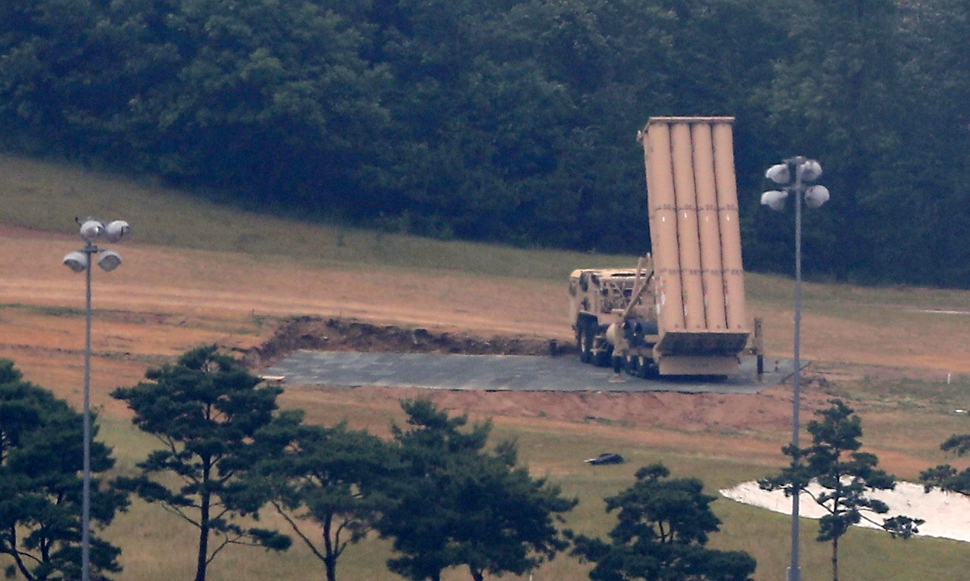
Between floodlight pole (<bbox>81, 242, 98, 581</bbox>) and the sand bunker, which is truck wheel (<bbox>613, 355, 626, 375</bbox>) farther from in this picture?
floodlight pole (<bbox>81, 242, 98, 581</bbox>)

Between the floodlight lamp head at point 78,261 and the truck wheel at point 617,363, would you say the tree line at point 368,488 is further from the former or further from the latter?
the truck wheel at point 617,363

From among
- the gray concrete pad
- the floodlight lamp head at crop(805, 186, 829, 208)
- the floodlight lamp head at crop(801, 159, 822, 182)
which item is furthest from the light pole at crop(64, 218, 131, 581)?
the gray concrete pad

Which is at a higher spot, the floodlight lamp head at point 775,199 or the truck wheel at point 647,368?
the floodlight lamp head at point 775,199

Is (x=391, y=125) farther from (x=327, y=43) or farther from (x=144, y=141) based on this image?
(x=144, y=141)

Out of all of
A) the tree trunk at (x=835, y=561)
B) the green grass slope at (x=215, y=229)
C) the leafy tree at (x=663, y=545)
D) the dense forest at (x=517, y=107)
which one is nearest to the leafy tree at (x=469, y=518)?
the leafy tree at (x=663, y=545)

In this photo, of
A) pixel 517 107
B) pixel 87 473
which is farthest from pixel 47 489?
pixel 517 107
